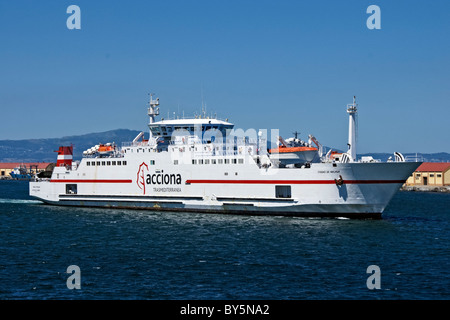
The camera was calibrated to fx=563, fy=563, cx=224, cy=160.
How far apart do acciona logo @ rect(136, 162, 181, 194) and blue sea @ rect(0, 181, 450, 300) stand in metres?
3.34

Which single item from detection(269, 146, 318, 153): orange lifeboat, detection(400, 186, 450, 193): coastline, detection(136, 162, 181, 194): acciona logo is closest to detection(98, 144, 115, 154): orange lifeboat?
detection(136, 162, 181, 194): acciona logo

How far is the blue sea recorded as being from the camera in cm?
1870

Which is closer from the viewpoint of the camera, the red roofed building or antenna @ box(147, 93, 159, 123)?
antenna @ box(147, 93, 159, 123)

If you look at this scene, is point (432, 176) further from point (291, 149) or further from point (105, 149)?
point (105, 149)

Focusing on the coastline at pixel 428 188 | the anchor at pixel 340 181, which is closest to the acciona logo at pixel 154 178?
the anchor at pixel 340 181

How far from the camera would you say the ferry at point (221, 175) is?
3369cm

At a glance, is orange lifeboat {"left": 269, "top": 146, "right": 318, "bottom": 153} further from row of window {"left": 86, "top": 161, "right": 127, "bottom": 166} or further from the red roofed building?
the red roofed building

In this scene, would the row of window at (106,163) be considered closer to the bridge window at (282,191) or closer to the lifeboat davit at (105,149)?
the lifeboat davit at (105,149)

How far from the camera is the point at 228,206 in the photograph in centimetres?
3775

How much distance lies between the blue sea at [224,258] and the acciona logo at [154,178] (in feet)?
11.0

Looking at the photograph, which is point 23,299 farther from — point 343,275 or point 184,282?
point 343,275

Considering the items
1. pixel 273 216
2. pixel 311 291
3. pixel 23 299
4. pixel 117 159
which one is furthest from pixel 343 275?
pixel 117 159
